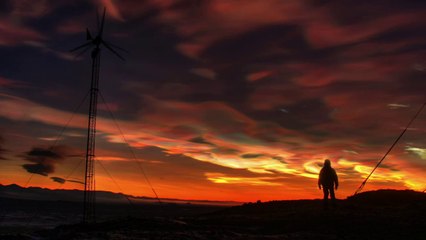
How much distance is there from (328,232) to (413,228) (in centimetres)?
473

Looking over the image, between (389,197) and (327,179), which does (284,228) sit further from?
(389,197)

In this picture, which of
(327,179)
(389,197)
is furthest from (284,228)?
(389,197)

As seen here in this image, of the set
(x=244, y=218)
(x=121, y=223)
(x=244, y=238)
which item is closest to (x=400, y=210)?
(x=244, y=218)

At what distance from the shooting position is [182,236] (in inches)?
806

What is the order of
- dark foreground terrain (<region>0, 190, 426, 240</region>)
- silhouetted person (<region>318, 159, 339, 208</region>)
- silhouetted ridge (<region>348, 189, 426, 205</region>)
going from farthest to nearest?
silhouetted ridge (<region>348, 189, 426, 205</region>)
silhouetted person (<region>318, 159, 339, 208</region>)
dark foreground terrain (<region>0, 190, 426, 240</region>)

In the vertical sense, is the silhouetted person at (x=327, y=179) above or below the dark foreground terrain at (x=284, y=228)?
above

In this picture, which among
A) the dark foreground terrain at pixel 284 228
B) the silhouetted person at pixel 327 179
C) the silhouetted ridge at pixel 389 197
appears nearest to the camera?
the dark foreground terrain at pixel 284 228

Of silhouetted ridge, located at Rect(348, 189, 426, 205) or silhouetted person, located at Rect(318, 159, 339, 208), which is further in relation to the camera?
silhouetted ridge, located at Rect(348, 189, 426, 205)

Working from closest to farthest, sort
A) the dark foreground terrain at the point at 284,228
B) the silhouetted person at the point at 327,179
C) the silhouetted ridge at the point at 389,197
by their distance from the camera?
the dark foreground terrain at the point at 284,228, the silhouetted person at the point at 327,179, the silhouetted ridge at the point at 389,197

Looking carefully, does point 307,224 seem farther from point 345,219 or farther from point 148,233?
point 148,233

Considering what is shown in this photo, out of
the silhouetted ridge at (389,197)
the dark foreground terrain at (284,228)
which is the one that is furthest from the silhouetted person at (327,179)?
the silhouetted ridge at (389,197)

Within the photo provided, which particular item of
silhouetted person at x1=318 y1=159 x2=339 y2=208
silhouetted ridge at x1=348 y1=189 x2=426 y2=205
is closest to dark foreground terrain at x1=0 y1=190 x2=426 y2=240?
silhouetted person at x1=318 y1=159 x2=339 y2=208

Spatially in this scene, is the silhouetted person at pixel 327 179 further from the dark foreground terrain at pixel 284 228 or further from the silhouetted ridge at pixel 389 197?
the silhouetted ridge at pixel 389 197

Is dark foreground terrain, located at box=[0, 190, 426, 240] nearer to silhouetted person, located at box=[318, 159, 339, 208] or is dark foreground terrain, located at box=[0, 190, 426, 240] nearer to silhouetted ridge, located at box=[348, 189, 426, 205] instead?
silhouetted person, located at box=[318, 159, 339, 208]
